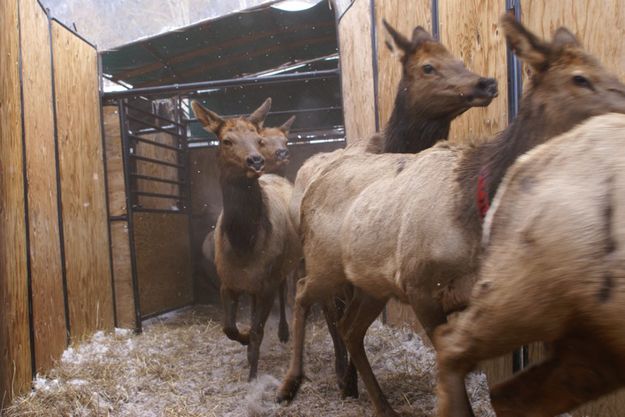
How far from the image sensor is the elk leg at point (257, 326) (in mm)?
5518

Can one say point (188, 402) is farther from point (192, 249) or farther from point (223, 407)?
point (192, 249)

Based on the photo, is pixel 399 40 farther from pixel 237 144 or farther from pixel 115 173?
pixel 115 173

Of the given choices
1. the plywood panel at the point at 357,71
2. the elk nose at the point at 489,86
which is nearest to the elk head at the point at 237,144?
the plywood panel at the point at 357,71

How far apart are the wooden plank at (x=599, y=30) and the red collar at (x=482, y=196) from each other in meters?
0.78

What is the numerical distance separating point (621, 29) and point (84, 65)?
5.80 m

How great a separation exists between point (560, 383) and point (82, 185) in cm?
571

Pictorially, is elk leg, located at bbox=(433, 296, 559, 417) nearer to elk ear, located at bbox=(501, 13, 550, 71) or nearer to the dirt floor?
elk ear, located at bbox=(501, 13, 550, 71)

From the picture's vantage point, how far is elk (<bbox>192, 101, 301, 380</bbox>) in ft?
19.6

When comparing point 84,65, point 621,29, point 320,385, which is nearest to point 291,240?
point 320,385

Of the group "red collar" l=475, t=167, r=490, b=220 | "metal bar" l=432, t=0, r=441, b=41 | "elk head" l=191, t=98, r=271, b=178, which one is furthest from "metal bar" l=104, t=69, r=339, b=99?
"red collar" l=475, t=167, r=490, b=220

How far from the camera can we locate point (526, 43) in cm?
302

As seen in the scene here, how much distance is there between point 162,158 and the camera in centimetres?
973

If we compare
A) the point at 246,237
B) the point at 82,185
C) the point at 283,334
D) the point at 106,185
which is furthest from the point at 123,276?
the point at 246,237

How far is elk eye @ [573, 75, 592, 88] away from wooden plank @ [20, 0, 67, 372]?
411 centimetres
